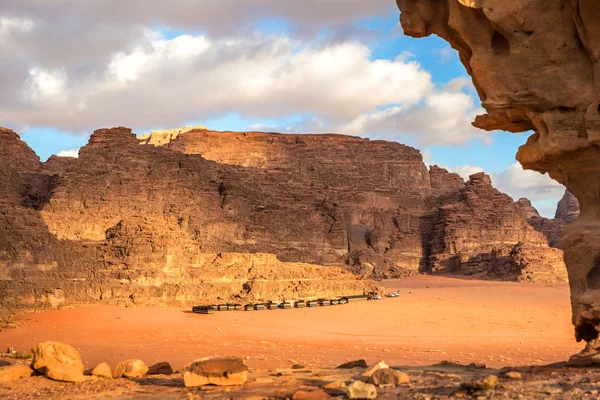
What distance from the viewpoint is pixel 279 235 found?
53219 mm

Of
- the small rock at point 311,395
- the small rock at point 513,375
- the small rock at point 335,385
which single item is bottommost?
the small rock at point 335,385

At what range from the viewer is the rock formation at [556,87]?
7211 mm

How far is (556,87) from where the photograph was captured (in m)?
7.41

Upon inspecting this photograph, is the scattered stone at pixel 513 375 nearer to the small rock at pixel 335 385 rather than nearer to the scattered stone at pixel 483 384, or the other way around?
the scattered stone at pixel 483 384

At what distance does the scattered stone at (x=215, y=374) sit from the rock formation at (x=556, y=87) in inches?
153

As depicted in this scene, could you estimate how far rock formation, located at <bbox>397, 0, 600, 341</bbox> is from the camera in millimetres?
7211

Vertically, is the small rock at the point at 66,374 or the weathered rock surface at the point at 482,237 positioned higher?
the weathered rock surface at the point at 482,237

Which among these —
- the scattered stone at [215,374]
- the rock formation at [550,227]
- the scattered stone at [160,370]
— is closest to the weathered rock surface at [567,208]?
the rock formation at [550,227]

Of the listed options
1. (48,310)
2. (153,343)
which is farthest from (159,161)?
(153,343)

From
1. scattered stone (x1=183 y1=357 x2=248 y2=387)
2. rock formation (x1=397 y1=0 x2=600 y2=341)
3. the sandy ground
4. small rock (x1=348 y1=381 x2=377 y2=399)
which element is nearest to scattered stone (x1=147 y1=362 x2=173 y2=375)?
scattered stone (x1=183 y1=357 x2=248 y2=387)

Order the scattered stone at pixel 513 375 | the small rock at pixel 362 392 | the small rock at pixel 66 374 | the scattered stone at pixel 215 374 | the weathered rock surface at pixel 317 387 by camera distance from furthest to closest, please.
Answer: the small rock at pixel 66 374
the scattered stone at pixel 215 374
the scattered stone at pixel 513 375
the small rock at pixel 362 392
the weathered rock surface at pixel 317 387

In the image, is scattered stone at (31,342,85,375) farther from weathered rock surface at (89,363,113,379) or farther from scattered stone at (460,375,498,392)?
scattered stone at (460,375,498,392)

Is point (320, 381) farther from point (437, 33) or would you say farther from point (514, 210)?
point (514, 210)

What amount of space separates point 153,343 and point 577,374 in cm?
1040
